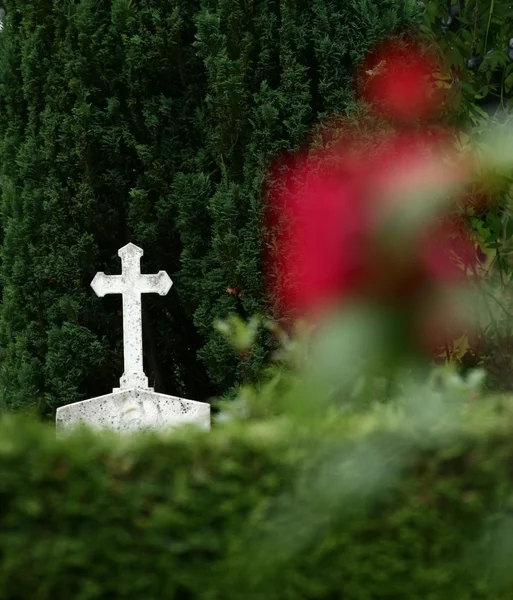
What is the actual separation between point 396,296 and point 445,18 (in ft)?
4.89

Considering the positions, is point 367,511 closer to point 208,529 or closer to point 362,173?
point 208,529

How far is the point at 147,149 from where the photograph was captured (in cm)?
568

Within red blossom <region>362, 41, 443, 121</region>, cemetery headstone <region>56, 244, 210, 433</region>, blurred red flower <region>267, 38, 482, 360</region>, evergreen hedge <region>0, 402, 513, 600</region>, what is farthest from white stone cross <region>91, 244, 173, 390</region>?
blurred red flower <region>267, 38, 482, 360</region>

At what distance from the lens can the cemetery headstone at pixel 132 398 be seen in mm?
5008

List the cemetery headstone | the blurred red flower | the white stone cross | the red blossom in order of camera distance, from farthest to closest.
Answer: the white stone cross < the cemetery headstone < the red blossom < the blurred red flower

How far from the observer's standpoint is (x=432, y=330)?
1.36 m

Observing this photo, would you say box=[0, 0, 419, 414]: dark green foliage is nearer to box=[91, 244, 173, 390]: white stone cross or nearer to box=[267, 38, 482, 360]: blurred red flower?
box=[91, 244, 173, 390]: white stone cross

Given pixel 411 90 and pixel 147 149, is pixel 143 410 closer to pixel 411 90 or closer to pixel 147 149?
pixel 147 149

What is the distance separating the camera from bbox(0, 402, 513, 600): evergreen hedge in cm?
165

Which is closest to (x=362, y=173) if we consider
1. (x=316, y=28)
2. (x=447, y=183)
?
(x=447, y=183)

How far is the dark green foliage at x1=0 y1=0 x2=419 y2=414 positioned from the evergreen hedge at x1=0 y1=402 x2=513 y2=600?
140 inches

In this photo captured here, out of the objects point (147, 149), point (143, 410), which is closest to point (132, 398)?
point (143, 410)

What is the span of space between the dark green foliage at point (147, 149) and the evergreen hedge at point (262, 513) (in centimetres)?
355

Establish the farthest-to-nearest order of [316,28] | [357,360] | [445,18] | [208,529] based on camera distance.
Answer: [316,28] < [445,18] < [208,529] < [357,360]
